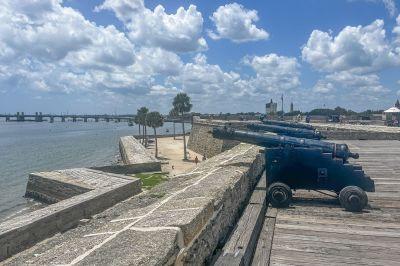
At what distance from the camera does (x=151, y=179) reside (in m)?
24.1

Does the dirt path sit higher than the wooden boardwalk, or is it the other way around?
the wooden boardwalk

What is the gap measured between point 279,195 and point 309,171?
0.59 meters

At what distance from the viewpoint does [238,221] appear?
13.1ft

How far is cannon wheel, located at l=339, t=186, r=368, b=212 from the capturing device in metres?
4.76

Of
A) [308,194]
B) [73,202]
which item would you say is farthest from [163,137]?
[308,194]

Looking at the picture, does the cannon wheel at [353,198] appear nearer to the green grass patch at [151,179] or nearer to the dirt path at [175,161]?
the dirt path at [175,161]

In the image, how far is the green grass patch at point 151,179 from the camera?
22.1m

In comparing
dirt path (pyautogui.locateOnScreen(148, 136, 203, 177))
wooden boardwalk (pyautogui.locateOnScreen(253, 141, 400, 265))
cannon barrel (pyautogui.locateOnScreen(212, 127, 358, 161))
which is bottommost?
dirt path (pyautogui.locateOnScreen(148, 136, 203, 177))

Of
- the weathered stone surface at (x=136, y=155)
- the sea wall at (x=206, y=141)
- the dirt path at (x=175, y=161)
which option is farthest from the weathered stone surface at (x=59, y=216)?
the sea wall at (x=206, y=141)

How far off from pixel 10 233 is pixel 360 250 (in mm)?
11447

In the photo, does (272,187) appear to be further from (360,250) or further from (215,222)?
(215,222)

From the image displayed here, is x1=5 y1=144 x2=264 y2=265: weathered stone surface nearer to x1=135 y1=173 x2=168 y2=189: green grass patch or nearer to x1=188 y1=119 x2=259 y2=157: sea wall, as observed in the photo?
x1=135 y1=173 x2=168 y2=189: green grass patch

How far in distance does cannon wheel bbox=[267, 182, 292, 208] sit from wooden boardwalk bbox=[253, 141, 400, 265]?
0.11m

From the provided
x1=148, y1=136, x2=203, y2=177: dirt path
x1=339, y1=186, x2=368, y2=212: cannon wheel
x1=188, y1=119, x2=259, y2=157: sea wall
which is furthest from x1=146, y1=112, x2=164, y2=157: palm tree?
x1=339, y1=186, x2=368, y2=212: cannon wheel
